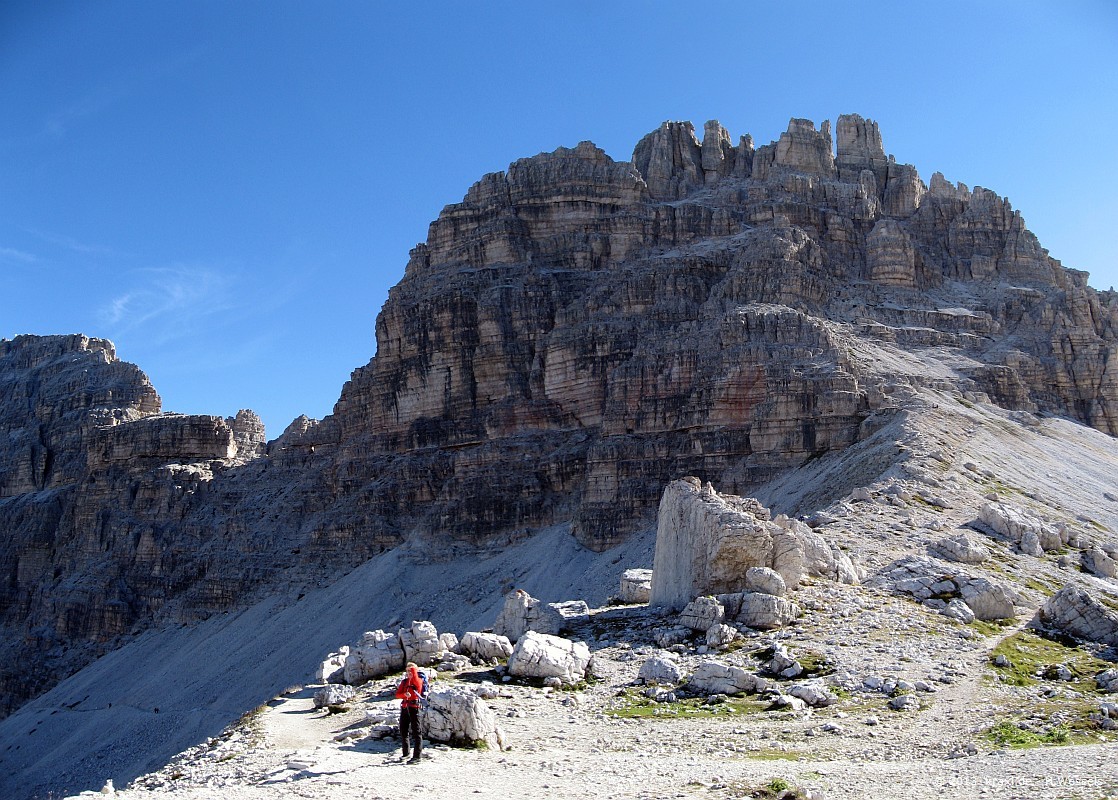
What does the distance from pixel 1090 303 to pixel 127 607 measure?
81400mm

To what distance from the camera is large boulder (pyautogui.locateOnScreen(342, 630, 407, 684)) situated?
98.0 ft

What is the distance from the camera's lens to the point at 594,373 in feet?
310

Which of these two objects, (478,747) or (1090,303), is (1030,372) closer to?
(1090,303)

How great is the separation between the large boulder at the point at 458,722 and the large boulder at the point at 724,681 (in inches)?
223

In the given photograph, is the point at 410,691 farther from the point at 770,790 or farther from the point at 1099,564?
the point at 1099,564

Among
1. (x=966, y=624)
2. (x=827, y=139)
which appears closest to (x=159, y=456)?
(x=827, y=139)

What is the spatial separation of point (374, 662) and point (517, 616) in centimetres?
593

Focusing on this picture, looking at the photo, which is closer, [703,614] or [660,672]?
[660,672]

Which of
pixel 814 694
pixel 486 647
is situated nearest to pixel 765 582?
pixel 814 694

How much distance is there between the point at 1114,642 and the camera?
110ft

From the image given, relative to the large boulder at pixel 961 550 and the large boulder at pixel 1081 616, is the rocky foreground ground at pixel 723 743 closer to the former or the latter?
the large boulder at pixel 1081 616

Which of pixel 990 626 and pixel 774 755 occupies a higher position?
pixel 990 626

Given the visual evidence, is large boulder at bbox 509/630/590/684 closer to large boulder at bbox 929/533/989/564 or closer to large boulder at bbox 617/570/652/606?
large boulder at bbox 617/570/652/606

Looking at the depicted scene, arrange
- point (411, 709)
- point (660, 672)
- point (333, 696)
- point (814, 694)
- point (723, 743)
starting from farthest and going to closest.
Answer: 1. point (660, 672)
2. point (333, 696)
3. point (814, 694)
4. point (723, 743)
5. point (411, 709)
